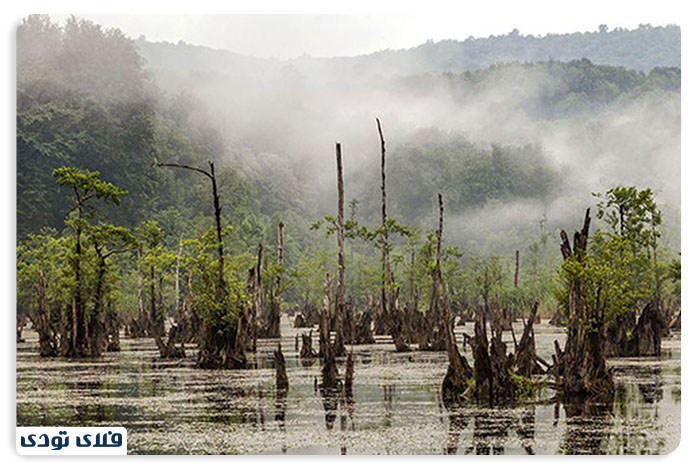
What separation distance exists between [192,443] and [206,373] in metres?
5.62

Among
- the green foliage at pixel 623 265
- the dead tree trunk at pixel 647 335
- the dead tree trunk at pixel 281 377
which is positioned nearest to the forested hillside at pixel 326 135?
the green foliage at pixel 623 265

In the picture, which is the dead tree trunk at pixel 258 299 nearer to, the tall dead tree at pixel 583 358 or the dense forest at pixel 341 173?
the dense forest at pixel 341 173

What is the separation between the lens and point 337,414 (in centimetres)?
1220

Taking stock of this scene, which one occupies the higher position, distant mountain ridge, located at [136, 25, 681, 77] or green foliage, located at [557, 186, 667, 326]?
distant mountain ridge, located at [136, 25, 681, 77]

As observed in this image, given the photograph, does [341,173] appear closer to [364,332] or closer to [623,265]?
[364,332]

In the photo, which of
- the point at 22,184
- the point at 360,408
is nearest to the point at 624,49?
the point at 360,408

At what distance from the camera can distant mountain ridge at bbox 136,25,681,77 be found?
13.7 metres

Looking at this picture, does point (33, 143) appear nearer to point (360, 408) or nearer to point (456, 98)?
point (360, 408)

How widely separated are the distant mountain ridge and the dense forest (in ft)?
0.23

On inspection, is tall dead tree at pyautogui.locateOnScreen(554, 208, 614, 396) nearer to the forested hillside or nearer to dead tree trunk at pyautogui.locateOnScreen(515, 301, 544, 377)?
dead tree trunk at pyautogui.locateOnScreen(515, 301, 544, 377)

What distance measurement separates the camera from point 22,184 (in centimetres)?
1349

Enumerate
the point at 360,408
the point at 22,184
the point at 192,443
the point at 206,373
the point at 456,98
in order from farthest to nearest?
the point at 456,98 < the point at 206,373 < the point at 22,184 < the point at 360,408 < the point at 192,443

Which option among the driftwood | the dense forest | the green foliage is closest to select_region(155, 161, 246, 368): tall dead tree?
the dense forest

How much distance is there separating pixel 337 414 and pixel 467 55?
5.75m
